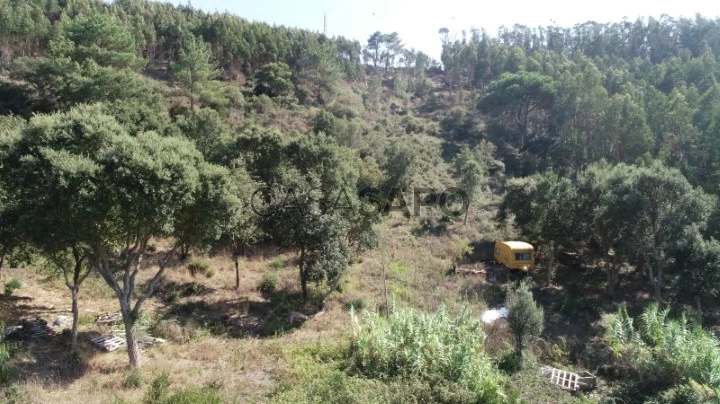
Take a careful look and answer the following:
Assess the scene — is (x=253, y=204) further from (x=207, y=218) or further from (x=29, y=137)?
(x=29, y=137)

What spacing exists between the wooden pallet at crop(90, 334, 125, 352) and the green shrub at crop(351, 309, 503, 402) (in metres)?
7.85

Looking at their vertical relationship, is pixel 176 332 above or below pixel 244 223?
below

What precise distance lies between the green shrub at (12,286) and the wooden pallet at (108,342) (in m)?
5.29

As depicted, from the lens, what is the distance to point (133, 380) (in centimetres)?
1136

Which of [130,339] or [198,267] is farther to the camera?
[198,267]

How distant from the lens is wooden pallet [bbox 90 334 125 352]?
14391 mm

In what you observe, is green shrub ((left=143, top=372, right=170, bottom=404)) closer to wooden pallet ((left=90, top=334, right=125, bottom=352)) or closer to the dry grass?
the dry grass

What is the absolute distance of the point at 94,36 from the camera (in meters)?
39.5

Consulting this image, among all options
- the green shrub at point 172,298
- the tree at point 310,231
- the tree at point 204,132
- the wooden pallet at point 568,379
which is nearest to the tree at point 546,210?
the wooden pallet at point 568,379

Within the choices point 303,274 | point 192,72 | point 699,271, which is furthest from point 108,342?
point 192,72

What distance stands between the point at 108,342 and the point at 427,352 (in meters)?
10.4

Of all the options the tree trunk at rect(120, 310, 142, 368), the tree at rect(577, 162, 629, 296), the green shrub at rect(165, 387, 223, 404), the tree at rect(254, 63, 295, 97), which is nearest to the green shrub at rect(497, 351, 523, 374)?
the green shrub at rect(165, 387, 223, 404)

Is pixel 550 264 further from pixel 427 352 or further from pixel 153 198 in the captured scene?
pixel 153 198

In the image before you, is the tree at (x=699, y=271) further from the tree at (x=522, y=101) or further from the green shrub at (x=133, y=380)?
the tree at (x=522, y=101)
